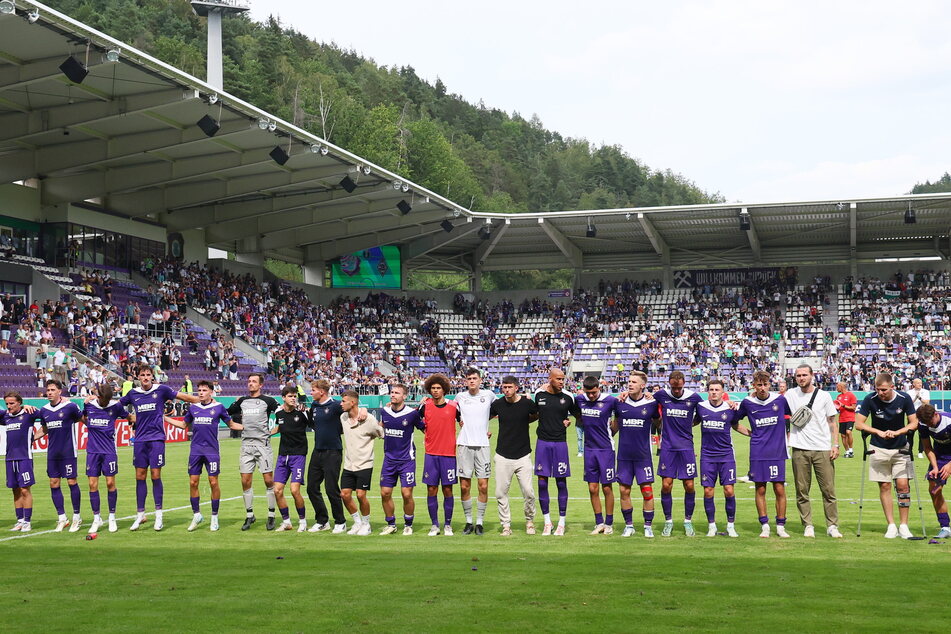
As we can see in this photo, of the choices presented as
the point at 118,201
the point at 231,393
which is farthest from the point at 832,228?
the point at 118,201

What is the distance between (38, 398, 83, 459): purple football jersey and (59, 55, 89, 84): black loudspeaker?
17.1 m

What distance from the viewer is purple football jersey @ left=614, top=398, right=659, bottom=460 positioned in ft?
41.6

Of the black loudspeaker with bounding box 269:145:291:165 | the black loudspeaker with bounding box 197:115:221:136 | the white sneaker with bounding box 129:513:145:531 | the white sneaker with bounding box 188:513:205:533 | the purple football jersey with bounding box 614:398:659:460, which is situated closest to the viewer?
the purple football jersey with bounding box 614:398:659:460

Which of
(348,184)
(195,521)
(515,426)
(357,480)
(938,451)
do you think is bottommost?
(195,521)

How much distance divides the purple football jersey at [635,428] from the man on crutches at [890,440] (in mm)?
2591

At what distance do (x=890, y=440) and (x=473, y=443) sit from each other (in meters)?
5.27

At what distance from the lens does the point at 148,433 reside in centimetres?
1390

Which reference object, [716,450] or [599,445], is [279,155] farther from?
[716,450]

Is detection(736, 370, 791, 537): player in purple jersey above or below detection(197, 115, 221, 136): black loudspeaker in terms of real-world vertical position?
below

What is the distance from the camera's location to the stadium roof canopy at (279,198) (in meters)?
31.7

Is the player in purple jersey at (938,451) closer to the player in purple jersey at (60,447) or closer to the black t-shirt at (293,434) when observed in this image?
the black t-shirt at (293,434)

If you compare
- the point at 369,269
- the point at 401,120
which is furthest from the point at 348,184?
the point at 401,120

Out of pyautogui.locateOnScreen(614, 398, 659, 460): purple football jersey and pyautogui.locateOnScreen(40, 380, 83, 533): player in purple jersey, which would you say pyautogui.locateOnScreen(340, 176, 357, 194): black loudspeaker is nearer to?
pyautogui.locateOnScreen(40, 380, 83, 533): player in purple jersey

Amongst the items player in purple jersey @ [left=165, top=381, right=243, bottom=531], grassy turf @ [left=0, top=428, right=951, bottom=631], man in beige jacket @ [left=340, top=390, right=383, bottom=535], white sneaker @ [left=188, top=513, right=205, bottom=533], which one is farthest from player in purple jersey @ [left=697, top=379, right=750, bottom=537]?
white sneaker @ [left=188, top=513, right=205, bottom=533]
